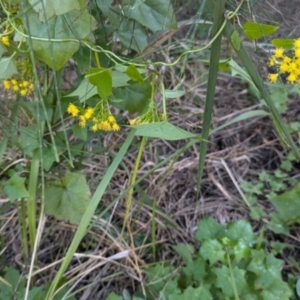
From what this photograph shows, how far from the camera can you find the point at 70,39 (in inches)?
22.5

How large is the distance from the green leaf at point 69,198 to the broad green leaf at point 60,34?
31 cm

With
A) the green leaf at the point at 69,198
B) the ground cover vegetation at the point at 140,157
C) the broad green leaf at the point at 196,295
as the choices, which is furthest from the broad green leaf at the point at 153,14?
the broad green leaf at the point at 196,295

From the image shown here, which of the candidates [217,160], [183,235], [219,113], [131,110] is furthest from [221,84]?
[131,110]

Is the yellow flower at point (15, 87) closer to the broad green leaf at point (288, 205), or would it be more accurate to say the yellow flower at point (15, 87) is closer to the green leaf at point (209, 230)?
the green leaf at point (209, 230)

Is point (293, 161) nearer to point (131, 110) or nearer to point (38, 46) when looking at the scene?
point (131, 110)

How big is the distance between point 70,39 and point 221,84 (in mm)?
783

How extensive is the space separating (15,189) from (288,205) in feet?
1.91

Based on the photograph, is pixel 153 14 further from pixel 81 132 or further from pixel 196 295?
pixel 196 295

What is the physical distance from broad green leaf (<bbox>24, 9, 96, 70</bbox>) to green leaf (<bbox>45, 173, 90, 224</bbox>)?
1.02 feet

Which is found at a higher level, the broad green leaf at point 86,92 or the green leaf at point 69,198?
the broad green leaf at point 86,92

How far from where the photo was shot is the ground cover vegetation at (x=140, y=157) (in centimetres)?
59

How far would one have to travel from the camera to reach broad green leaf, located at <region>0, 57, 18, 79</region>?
0.60m

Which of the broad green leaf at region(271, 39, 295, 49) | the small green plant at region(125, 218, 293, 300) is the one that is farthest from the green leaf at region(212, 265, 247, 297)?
the broad green leaf at region(271, 39, 295, 49)

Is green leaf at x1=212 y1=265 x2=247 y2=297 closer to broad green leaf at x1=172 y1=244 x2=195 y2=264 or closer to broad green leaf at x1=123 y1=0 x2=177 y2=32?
broad green leaf at x1=172 y1=244 x2=195 y2=264
